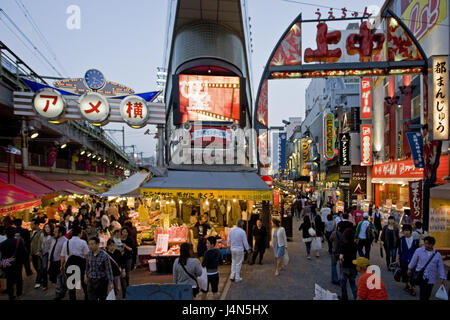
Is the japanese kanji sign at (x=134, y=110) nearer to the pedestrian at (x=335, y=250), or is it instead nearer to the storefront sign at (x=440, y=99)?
the pedestrian at (x=335, y=250)

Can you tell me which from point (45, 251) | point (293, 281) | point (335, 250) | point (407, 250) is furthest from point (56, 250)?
point (407, 250)

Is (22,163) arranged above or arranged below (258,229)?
above

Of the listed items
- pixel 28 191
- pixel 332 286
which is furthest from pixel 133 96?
pixel 332 286

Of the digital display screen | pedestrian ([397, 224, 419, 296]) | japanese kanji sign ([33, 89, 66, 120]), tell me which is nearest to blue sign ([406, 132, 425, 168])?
pedestrian ([397, 224, 419, 296])

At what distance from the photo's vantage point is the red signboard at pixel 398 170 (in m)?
14.7

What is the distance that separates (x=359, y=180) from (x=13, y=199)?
22.0 metres

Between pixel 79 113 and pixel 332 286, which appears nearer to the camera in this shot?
pixel 332 286

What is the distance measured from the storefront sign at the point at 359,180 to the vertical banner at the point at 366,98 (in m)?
4.18

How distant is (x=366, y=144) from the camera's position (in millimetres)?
22000

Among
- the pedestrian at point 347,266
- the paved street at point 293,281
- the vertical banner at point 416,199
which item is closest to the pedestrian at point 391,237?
the paved street at point 293,281

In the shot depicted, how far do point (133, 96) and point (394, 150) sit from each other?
16.3m

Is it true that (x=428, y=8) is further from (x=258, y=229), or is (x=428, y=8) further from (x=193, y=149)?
(x=193, y=149)

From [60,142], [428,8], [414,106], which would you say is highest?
[428,8]

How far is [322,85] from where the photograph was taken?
166 ft
